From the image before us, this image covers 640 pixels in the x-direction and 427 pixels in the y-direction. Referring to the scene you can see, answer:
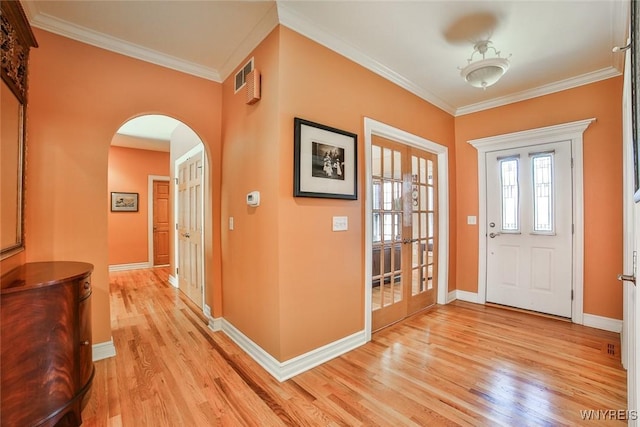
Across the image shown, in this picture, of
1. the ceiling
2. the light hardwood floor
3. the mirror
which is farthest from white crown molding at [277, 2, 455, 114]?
the light hardwood floor

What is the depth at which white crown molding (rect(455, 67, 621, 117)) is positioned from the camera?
2.91 m

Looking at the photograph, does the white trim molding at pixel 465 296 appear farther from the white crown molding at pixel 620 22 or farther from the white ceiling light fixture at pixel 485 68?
the white crown molding at pixel 620 22

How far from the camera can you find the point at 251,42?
2.37 metres

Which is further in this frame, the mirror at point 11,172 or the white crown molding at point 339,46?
the white crown molding at point 339,46

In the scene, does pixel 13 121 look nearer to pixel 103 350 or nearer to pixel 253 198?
pixel 253 198

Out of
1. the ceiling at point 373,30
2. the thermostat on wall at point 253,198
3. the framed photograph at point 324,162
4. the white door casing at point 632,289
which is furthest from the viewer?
the thermostat on wall at point 253,198

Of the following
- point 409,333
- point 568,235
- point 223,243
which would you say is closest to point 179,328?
point 223,243

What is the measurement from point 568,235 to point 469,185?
120 cm

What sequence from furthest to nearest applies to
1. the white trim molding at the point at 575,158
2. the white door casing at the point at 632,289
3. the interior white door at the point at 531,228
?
the interior white door at the point at 531,228
the white trim molding at the point at 575,158
the white door casing at the point at 632,289

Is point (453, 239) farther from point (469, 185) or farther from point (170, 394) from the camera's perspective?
point (170, 394)

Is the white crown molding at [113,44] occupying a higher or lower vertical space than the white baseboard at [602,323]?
higher

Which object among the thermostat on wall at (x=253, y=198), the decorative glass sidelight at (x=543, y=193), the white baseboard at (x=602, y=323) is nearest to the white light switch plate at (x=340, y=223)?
the thermostat on wall at (x=253, y=198)

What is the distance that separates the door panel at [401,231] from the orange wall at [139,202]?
5.60m

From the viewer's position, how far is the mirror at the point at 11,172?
5.24ft
